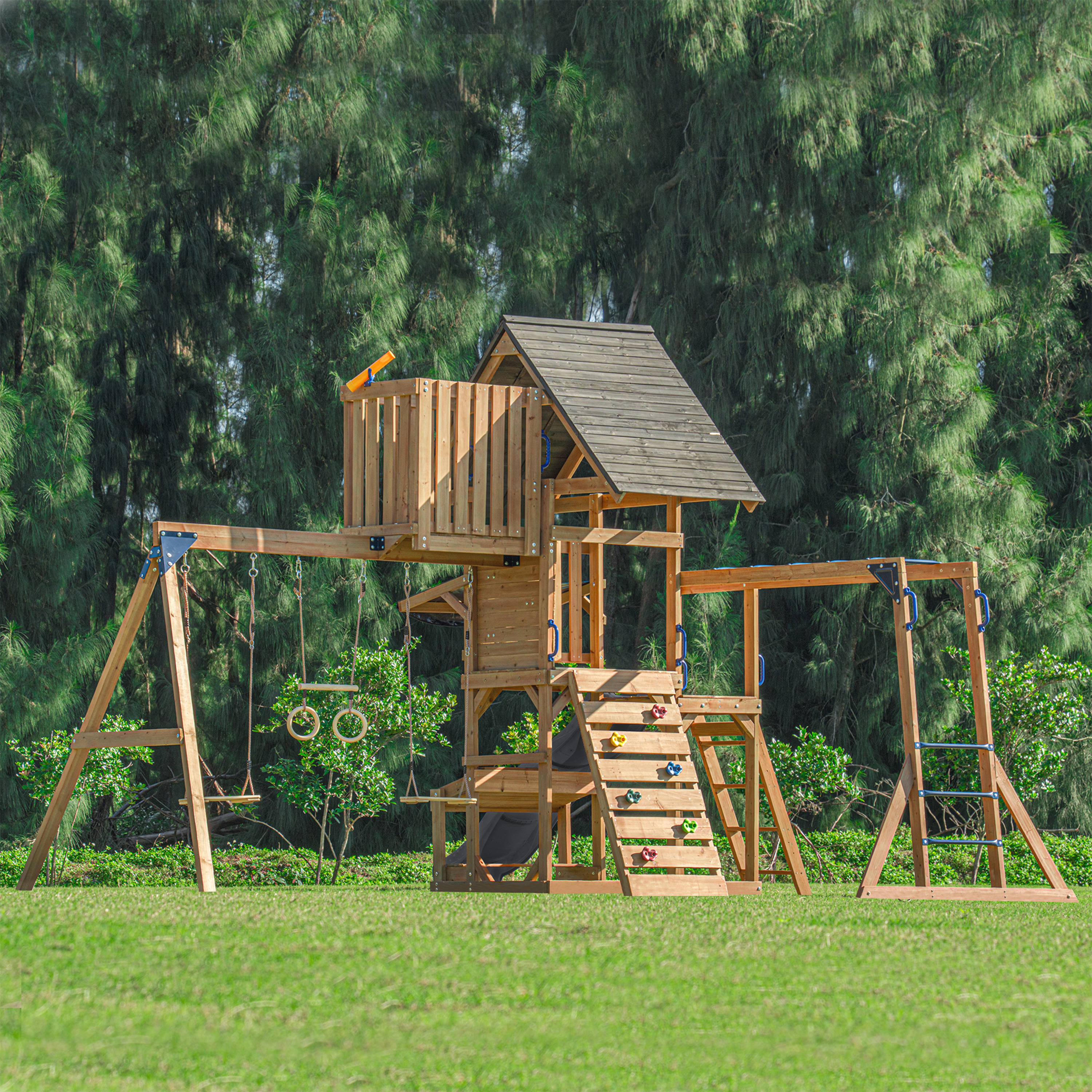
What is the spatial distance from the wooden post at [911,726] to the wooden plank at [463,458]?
333cm

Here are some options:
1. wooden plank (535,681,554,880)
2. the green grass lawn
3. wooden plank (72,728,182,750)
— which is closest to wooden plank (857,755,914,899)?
wooden plank (535,681,554,880)

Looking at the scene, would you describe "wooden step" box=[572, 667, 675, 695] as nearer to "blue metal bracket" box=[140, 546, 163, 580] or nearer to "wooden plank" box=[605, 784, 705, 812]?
"wooden plank" box=[605, 784, 705, 812]

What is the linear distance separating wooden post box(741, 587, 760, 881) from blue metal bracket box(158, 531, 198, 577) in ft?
14.9

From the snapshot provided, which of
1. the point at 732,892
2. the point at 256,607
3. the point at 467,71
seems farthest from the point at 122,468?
the point at 732,892

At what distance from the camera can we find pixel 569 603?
13.2 meters

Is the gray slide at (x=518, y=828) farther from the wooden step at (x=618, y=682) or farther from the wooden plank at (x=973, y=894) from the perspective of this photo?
the wooden plank at (x=973, y=894)

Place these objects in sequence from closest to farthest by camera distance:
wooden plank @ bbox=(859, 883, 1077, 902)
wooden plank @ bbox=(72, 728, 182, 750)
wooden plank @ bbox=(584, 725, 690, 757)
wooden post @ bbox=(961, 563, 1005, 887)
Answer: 1. wooden plank @ bbox=(72, 728, 182, 750)
2. wooden plank @ bbox=(859, 883, 1077, 902)
3. wooden plank @ bbox=(584, 725, 690, 757)
4. wooden post @ bbox=(961, 563, 1005, 887)

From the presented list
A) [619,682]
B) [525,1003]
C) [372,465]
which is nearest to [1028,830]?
[619,682]

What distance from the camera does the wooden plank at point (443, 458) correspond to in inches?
452

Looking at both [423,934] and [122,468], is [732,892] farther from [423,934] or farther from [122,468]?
[122,468]

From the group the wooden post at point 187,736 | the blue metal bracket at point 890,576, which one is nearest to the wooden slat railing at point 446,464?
the wooden post at point 187,736

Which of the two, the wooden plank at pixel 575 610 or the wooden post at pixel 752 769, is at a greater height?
the wooden plank at pixel 575 610

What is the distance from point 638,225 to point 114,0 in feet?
23.8

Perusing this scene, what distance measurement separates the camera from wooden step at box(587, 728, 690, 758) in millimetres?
11219
